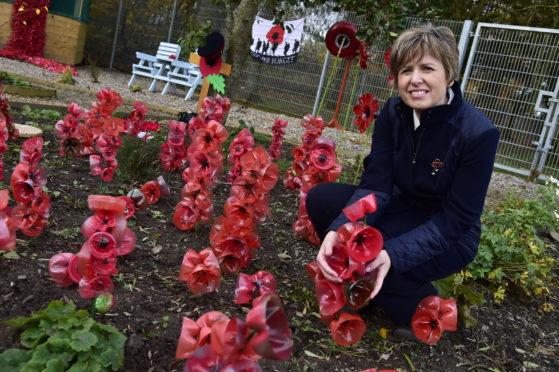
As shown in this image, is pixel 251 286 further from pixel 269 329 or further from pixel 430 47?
pixel 430 47

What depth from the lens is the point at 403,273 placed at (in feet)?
5.66

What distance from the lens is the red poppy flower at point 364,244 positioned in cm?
118

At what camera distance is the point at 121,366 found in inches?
45.8

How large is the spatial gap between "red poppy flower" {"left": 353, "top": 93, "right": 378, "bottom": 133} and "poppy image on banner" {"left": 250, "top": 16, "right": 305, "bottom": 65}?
5796mm

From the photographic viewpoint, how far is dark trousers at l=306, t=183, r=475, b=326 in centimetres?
177

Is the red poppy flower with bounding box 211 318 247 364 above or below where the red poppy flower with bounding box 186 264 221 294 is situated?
above

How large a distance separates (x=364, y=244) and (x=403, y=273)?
0.61m

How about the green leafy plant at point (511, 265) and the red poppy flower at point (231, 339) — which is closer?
the red poppy flower at point (231, 339)

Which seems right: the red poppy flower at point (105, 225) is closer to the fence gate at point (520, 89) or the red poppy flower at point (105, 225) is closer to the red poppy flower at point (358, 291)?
the red poppy flower at point (358, 291)

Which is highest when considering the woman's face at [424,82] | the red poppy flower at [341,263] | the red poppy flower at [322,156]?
the woman's face at [424,82]

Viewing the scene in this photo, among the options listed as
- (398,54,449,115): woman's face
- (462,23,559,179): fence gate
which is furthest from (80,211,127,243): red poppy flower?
(462,23,559,179): fence gate

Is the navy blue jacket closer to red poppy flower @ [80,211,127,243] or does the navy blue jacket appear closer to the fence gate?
red poppy flower @ [80,211,127,243]

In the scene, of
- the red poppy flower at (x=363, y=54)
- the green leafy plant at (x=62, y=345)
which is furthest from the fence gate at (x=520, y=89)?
the green leafy plant at (x=62, y=345)

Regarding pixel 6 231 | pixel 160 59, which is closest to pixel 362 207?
pixel 6 231
